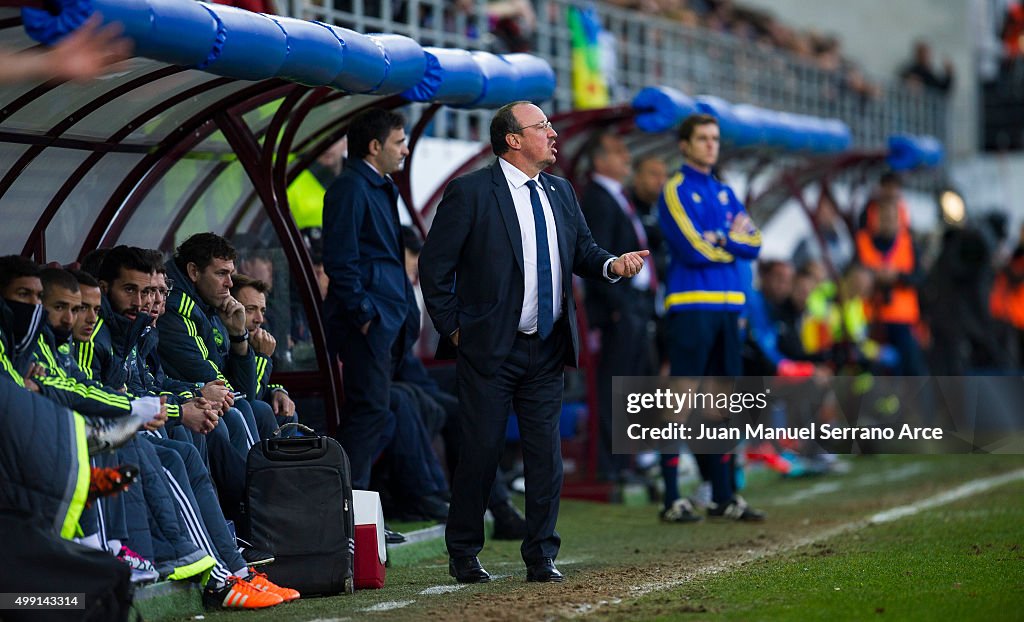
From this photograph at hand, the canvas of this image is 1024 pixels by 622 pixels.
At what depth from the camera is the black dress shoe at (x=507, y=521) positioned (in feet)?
33.3

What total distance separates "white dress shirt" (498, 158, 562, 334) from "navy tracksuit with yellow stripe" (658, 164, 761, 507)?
2.72 metres

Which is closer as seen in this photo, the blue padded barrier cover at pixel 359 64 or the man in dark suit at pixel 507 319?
the man in dark suit at pixel 507 319

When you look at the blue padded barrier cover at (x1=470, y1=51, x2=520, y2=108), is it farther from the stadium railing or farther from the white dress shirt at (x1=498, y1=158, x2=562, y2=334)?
the stadium railing

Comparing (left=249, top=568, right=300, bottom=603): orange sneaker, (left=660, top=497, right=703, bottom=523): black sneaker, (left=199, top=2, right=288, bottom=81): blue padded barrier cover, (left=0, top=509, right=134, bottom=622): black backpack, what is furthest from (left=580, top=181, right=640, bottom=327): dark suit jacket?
(left=0, top=509, right=134, bottom=622): black backpack

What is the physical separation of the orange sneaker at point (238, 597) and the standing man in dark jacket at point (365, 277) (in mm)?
1682

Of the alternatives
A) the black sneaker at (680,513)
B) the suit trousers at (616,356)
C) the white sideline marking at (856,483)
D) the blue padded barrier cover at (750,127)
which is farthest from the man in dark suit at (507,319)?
the blue padded barrier cover at (750,127)

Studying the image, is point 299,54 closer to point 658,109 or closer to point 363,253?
point 363,253

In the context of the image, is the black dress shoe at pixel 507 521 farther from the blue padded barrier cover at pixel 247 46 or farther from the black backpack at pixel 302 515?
the blue padded barrier cover at pixel 247 46

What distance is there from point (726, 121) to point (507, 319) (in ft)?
18.9

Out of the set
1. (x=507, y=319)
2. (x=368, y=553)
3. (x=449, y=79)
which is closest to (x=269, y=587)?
(x=368, y=553)

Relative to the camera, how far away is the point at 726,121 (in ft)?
44.0

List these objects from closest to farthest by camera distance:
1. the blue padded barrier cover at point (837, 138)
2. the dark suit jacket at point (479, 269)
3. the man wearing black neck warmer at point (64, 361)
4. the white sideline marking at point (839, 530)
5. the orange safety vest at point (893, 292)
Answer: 1. the man wearing black neck warmer at point (64, 361)
2. the white sideline marking at point (839, 530)
3. the dark suit jacket at point (479, 269)
4. the blue padded barrier cover at point (837, 138)
5. the orange safety vest at point (893, 292)

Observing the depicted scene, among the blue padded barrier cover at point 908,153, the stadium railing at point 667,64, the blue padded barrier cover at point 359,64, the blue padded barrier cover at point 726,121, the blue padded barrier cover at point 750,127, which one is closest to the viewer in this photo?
the blue padded barrier cover at point 359,64

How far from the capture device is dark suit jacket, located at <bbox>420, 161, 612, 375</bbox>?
804cm
